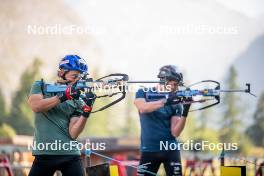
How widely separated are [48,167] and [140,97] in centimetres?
198

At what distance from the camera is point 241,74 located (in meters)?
37.7

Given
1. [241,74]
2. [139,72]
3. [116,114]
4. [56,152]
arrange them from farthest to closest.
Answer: [116,114] < [241,74] < [139,72] < [56,152]

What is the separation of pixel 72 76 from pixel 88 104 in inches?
16.9

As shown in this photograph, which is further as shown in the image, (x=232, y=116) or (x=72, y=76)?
(x=232, y=116)

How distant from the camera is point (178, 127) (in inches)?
339

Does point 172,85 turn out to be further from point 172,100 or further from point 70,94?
point 70,94

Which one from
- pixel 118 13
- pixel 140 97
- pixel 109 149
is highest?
pixel 118 13

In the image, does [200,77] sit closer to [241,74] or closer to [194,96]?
[241,74]

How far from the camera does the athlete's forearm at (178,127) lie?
857cm

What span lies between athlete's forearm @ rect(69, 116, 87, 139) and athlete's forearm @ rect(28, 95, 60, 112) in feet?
0.87

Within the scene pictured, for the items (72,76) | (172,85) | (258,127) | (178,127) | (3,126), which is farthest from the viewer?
(3,126)

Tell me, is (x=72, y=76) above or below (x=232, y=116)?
above

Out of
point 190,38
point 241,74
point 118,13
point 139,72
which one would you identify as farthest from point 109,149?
point 241,74

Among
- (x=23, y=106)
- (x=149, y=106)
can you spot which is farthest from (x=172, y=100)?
(x=23, y=106)
